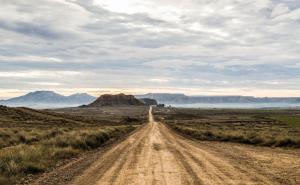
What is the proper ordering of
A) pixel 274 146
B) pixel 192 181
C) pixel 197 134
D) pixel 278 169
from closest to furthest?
pixel 192 181
pixel 278 169
pixel 274 146
pixel 197 134

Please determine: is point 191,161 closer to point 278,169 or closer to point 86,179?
point 278,169

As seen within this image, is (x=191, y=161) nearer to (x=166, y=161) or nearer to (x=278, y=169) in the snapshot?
(x=166, y=161)

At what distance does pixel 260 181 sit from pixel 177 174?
3.17 metres

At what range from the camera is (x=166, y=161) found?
2047 centimetres

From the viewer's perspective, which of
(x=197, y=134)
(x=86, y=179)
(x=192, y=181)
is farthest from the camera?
(x=197, y=134)

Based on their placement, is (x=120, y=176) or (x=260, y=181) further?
(x=120, y=176)

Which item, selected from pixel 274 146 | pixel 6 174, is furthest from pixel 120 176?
pixel 274 146

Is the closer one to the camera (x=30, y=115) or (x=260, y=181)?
(x=260, y=181)

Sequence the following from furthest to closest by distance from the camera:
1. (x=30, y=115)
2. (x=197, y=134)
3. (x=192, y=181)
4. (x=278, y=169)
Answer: (x=30, y=115) → (x=197, y=134) → (x=278, y=169) → (x=192, y=181)

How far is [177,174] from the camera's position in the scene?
52.3 feet

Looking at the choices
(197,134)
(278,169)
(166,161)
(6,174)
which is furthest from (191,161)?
(197,134)

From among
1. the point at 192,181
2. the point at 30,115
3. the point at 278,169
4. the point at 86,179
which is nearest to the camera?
the point at 192,181

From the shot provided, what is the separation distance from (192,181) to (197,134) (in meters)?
34.1

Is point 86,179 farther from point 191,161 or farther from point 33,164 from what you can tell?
point 191,161
